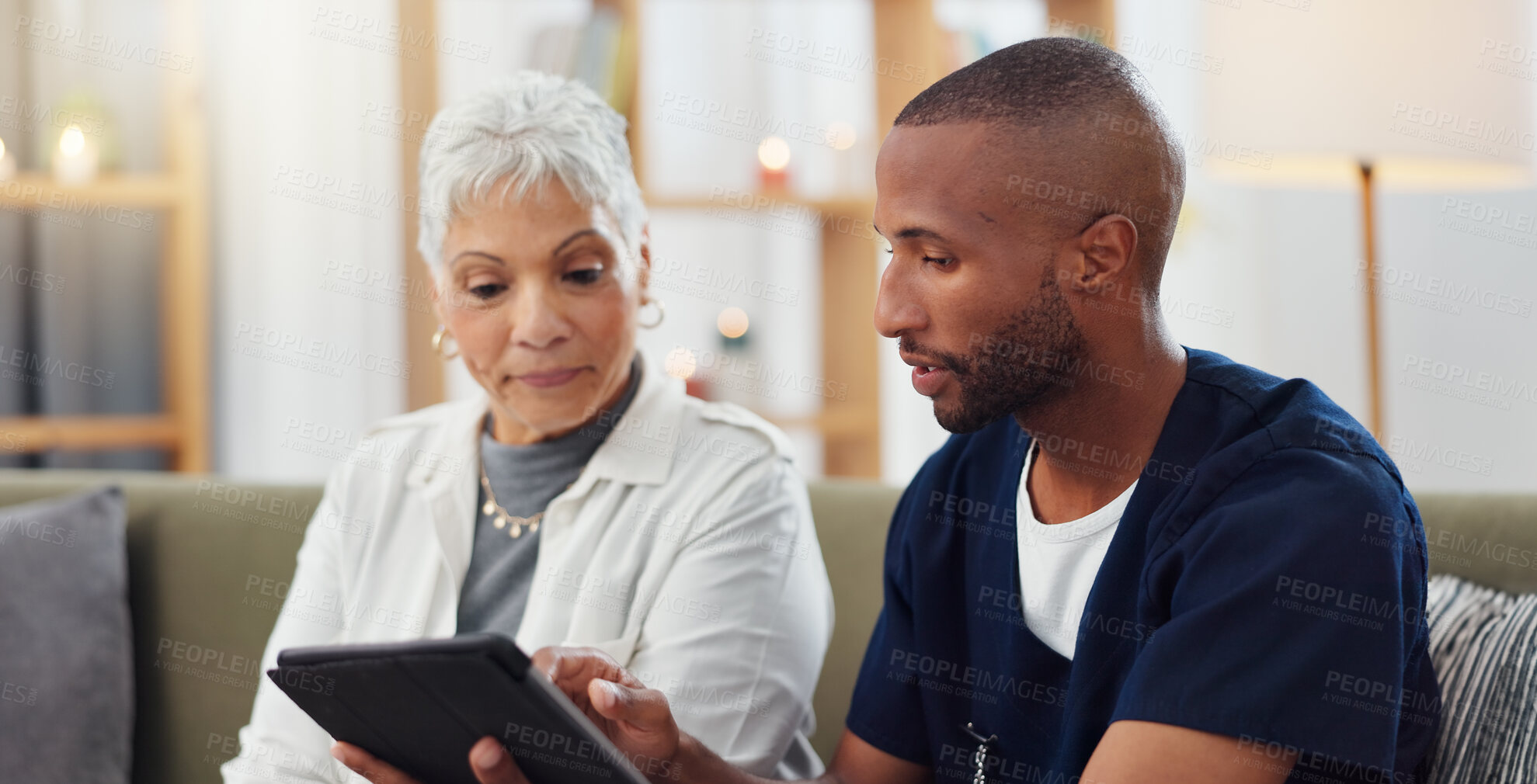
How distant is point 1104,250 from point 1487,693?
576mm

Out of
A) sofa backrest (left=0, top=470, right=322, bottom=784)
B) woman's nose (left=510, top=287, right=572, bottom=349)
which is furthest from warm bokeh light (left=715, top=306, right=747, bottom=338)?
woman's nose (left=510, top=287, right=572, bottom=349)

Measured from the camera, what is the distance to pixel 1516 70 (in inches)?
72.3

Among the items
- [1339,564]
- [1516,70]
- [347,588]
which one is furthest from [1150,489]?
[1516,70]

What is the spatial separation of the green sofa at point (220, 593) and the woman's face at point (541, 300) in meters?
0.43

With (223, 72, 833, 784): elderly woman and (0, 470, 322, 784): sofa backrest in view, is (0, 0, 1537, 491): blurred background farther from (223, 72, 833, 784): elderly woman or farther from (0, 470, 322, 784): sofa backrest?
(223, 72, 833, 784): elderly woman

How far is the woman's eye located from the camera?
52.6 inches

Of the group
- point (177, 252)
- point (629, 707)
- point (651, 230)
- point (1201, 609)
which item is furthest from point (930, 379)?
point (177, 252)

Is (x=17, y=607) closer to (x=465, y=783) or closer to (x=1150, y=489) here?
(x=465, y=783)

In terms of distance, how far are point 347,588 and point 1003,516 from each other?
0.78 metres

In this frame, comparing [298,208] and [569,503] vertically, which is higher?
[298,208]

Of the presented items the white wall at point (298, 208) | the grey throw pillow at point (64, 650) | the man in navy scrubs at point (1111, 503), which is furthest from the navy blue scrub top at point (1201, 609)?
the white wall at point (298, 208)

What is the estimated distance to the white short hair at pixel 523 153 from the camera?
131 cm

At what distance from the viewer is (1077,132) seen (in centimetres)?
92

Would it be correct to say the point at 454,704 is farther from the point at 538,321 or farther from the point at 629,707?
the point at 538,321
